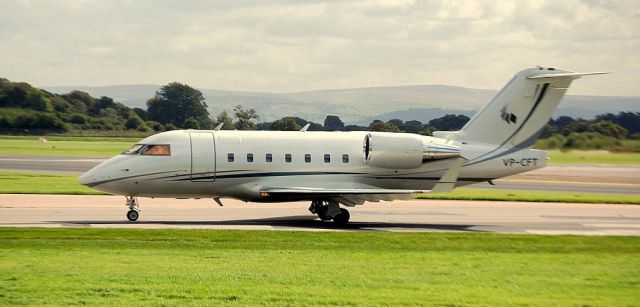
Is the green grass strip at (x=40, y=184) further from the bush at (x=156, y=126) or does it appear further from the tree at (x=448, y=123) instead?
the bush at (x=156, y=126)

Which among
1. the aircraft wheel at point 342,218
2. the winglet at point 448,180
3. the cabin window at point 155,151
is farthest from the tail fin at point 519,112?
the cabin window at point 155,151

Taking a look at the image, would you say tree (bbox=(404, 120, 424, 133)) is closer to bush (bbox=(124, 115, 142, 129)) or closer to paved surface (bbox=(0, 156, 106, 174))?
paved surface (bbox=(0, 156, 106, 174))

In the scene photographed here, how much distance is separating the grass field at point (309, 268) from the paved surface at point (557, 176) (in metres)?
26.6

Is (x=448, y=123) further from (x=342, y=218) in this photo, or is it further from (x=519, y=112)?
(x=342, y=218)

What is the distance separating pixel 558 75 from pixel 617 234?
22.0 ft

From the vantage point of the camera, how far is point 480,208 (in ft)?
138

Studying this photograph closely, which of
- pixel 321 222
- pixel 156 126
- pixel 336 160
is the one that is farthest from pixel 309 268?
pixel 156 126

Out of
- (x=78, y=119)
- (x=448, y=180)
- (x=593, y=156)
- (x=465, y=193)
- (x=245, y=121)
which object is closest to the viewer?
(x=448, y=180)

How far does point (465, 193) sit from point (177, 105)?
47.7m

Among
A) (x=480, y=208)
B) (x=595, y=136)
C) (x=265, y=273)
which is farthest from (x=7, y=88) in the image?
(x=265, y=273)

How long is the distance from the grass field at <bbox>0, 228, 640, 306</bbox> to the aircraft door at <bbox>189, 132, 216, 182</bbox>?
4282mm

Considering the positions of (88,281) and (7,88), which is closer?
(88,281)

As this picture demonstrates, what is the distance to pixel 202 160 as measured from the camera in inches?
1347

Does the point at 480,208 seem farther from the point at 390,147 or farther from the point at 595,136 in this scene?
the point at 595,136
